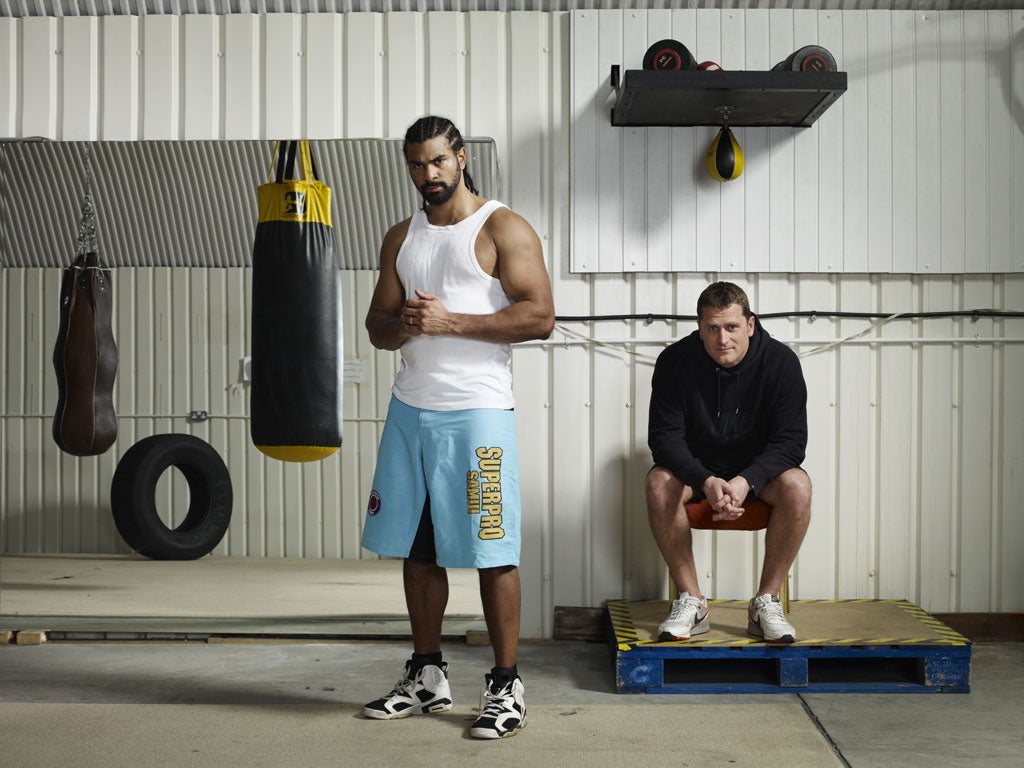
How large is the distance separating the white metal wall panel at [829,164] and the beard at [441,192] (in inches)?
38.5

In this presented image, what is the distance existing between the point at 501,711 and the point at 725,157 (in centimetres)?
200

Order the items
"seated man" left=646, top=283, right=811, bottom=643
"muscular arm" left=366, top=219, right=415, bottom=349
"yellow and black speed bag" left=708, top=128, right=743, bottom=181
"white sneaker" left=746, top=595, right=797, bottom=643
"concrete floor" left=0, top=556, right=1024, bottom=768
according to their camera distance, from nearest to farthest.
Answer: "concrete floor" left=0, top=556, right=1024, bottom=768 < "muscular arm" left=366, top=219, right=415, bottom=349 < "white sneaker" left=746, top=595, right=797, bottom=643 < "seated man" left=646, top=283, right=811, bottom=643 < "yellow and black speed bag" left=708, top=128, right=743, bottom=181

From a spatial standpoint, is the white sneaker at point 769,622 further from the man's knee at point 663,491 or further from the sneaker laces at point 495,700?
the sneaker laces at point 495,700

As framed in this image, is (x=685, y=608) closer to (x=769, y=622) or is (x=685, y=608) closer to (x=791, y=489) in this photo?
(x=769, y=622)

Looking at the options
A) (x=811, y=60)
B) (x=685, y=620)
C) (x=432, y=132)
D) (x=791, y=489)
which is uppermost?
(x=811, y=60)

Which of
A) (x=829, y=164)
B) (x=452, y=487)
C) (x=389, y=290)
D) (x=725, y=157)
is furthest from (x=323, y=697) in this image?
(x=829, y=164)

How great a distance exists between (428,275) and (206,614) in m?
1.68

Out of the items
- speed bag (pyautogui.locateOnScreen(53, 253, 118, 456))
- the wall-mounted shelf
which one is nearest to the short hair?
the wall-mounted shelf

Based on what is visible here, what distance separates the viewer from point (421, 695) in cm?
266

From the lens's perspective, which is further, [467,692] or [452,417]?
[467,692]

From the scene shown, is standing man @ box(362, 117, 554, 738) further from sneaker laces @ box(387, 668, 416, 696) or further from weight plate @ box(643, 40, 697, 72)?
weight plate @ box(643, 40, 697, 72)

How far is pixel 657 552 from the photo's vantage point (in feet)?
11.6

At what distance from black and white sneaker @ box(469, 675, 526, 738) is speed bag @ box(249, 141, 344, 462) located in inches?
30.9

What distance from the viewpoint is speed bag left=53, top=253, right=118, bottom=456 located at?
11.4 feet
